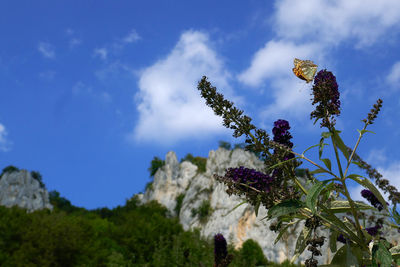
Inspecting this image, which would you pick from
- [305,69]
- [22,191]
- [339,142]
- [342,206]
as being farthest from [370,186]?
[22,191]

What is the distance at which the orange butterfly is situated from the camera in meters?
2.65

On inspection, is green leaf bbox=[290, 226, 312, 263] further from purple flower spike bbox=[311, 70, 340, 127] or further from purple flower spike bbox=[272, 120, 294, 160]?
purple flower spike bbox=[311, 70, 340, 127]

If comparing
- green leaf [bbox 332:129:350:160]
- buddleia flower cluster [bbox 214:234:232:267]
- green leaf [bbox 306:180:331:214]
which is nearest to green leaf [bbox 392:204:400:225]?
green leaf [bbox 332:129:350:160]

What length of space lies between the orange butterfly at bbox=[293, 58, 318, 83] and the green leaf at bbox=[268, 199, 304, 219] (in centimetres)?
99

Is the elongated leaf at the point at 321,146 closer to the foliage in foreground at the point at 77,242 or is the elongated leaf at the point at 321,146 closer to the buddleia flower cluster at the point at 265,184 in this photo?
the buddleia flower cluster at the point at 265,184

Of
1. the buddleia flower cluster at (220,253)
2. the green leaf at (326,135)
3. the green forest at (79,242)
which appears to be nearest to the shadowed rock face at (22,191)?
the green forest at (79,242)

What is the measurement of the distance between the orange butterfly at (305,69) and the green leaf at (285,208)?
990mm

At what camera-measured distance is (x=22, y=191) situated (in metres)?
87.5

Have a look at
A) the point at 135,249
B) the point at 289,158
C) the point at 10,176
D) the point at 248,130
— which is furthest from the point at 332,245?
the point at 10,176

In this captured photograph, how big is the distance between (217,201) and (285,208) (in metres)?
53.3

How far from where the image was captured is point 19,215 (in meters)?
32.8

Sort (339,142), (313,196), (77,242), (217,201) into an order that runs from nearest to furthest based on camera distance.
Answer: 1. (313,196)
2. (339,142)
3. (77,242)
4. (217,201)

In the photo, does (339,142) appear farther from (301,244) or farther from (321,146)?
(301,244)

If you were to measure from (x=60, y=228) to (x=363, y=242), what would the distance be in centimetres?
2708
